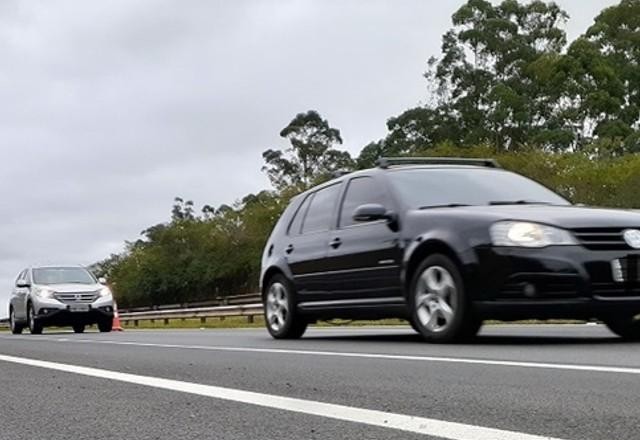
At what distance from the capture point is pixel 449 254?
25.8 ft

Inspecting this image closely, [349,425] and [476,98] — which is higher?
[476,98]

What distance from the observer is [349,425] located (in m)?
4.05

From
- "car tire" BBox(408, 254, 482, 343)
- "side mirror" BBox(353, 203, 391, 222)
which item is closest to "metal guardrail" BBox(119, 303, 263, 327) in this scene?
"side mirror" BBox(353, 203, 391, 222)

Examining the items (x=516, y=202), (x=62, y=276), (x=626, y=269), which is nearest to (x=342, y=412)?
(x=626, y=269)

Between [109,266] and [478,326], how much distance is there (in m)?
96.1

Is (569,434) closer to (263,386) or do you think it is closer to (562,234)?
(263,386)

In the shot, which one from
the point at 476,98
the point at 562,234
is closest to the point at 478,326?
the point at 562,234

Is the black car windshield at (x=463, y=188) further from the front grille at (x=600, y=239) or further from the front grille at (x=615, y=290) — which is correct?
the front grille at (x=615, y=290)

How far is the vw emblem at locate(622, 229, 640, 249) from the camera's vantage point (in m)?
7.51

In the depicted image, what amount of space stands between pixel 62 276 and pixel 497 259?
13120 mm

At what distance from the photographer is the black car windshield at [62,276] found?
19.0 metres

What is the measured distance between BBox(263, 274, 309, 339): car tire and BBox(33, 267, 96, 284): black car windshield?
9.26 m

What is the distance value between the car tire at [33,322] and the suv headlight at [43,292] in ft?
0.99

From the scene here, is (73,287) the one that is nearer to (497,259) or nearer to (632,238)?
(497,259)
